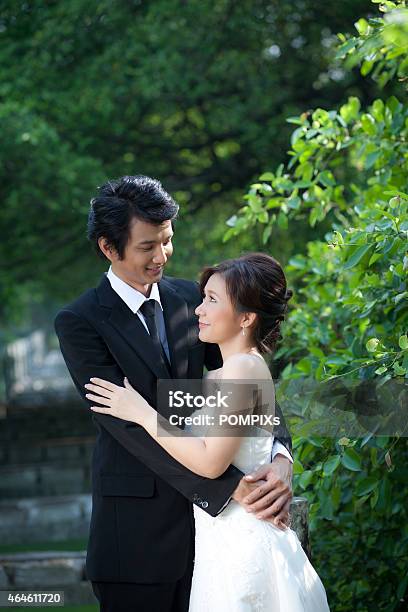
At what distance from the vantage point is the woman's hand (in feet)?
9.71

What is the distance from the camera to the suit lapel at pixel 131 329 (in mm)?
3156

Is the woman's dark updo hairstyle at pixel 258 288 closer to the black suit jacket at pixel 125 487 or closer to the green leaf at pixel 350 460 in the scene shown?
the black suit jacket at pixel 125 487

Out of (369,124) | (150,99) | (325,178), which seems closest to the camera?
(369,124)

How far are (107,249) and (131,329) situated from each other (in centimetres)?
29

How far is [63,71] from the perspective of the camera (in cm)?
1077

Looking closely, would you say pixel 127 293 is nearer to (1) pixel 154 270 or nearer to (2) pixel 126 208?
(1) pixel 154 270

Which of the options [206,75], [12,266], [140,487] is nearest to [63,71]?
[206,75]

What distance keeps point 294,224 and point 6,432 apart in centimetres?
619

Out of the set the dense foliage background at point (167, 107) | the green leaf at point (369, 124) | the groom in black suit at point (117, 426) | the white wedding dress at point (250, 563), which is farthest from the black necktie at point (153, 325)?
the dense foliage background at point (167, 107)

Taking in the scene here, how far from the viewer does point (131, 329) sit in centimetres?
319

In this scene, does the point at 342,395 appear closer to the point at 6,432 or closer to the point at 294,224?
the point at 294,224

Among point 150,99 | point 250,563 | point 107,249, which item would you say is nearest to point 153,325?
point 107,249

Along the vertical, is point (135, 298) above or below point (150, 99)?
above

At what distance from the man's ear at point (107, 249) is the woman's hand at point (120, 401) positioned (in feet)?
1.42
